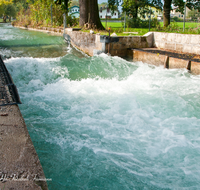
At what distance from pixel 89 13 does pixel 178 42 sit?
24.5ft

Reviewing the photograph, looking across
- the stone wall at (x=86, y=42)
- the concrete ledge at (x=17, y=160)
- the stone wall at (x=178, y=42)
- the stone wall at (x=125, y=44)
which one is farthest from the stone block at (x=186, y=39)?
the concrete ledge at (x=17, y=160)

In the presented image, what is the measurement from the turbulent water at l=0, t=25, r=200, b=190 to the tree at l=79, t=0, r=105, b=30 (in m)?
6.84

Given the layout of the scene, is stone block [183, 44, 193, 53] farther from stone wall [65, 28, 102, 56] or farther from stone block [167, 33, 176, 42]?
stone wall [65, 28, 102, 56]

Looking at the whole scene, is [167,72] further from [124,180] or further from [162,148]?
[124,180]

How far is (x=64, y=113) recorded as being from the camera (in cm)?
582

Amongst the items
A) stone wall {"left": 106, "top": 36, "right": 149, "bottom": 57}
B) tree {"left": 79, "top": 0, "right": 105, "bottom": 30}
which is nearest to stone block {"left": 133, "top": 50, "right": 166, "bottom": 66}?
stone wall {"left": 106, "top": 36, "right": 149, "bottom": 57}

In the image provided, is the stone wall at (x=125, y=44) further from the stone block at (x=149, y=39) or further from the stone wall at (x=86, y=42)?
the stone wall at (x=86, y=42)

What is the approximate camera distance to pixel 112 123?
5.31 meters

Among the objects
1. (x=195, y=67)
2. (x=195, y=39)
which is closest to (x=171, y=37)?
(x=195, y=39)

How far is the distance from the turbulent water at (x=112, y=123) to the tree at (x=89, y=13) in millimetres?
6840

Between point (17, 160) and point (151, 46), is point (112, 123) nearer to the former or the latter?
point (17, 160)

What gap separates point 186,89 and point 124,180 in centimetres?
469

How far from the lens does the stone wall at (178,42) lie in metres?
9.41

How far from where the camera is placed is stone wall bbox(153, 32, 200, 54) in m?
9.41
